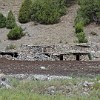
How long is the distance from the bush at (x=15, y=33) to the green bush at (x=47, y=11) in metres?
3.56

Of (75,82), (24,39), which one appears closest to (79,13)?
(24,39)

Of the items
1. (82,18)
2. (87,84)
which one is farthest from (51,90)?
(82,18)

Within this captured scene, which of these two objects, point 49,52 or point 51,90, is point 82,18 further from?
point 51,90

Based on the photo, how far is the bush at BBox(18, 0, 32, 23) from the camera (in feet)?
131

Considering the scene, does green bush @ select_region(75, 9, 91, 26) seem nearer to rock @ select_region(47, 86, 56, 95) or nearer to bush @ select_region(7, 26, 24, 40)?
bush @ select_region(7, 26, 24, 40)

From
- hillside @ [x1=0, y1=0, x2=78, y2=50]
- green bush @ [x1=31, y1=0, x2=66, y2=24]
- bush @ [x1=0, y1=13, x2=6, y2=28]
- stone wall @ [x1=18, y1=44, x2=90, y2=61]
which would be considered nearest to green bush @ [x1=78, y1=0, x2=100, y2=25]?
hillside @ [x1=0, y1=0, x2=78, y2=50]

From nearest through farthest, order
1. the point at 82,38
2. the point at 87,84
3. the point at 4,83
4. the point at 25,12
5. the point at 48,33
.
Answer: the point at 4,83 < the point at 87,84 < the point at 82,38 < the point at 48,33 < the point at 25,12

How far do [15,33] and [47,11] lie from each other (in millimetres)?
4973

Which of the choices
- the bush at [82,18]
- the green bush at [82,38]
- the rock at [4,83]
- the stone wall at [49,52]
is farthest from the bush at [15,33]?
the rock at [4,83]

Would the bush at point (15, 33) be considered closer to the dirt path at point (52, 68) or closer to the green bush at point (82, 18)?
the green bush at point (82, 18)

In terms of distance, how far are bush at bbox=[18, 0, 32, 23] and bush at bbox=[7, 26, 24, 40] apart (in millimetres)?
3577

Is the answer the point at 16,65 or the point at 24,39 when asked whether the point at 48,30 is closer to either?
the point at 24,39

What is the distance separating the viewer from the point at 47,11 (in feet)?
129

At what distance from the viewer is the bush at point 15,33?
35.7 meters
